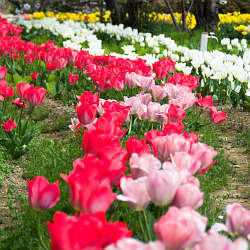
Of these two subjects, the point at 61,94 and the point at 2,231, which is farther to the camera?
the point at 61,94

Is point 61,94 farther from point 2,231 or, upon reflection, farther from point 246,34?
point 246,34

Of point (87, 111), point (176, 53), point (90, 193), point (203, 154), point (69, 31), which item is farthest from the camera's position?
point (69, 31)

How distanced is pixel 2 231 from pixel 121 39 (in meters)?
6.58

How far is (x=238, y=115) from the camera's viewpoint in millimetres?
4195

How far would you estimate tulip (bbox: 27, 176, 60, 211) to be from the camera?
A: 1263mm

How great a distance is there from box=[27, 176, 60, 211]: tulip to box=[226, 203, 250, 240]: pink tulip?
54 cm

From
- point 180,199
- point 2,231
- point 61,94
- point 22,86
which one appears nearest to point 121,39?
point 61,94

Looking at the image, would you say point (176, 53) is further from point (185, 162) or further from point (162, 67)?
point (185, 162)

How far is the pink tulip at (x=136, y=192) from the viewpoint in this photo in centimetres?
121

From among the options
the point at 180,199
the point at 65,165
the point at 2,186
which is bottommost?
the point at 2,186

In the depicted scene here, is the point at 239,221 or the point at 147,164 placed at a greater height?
the point at 147,164

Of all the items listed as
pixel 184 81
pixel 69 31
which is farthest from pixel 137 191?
pixel 69 31

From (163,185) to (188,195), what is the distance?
85mm

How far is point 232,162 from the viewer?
3258mm
